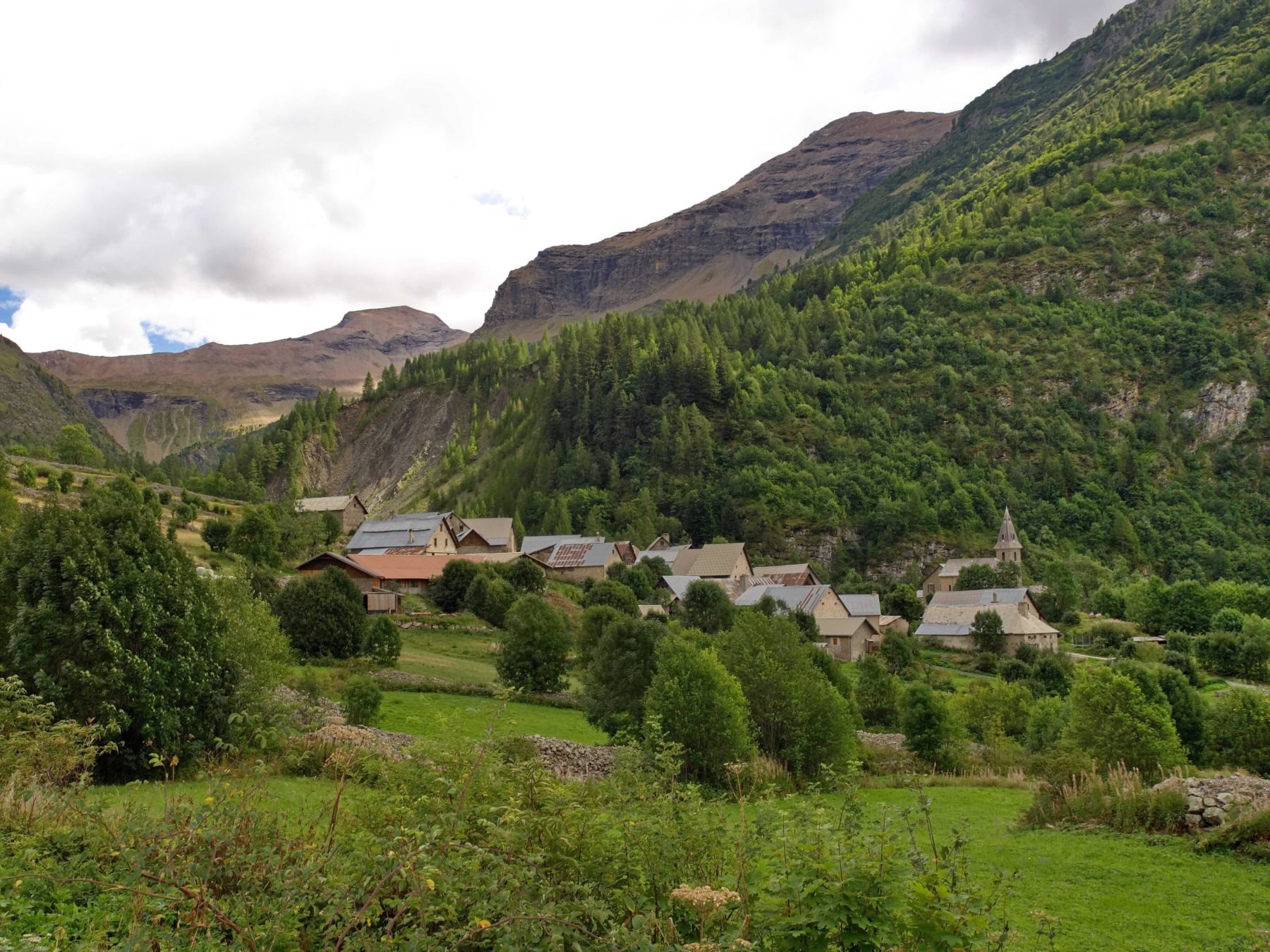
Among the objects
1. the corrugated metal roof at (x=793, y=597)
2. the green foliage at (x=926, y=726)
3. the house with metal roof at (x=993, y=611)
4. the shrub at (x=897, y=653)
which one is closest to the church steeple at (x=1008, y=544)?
the house with metal roof at (x=993, y=611)

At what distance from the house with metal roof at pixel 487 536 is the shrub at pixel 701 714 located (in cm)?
7336

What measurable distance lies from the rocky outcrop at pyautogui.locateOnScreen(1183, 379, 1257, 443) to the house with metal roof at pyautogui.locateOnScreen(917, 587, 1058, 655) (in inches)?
2482

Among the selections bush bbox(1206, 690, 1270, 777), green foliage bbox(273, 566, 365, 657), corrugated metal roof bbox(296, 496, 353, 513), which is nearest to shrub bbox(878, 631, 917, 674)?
bush bbox(1206, 690, 1270, 777)

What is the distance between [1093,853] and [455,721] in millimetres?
12007

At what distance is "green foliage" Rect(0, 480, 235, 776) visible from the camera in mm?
15828

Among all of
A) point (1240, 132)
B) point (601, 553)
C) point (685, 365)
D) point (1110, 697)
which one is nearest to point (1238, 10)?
point (1240, 132)

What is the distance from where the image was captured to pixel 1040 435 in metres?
115

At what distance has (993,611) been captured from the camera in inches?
2862

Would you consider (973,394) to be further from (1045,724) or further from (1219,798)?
(1219,798)

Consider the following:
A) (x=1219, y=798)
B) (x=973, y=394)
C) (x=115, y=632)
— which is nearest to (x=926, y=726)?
(x=1219, y=798)

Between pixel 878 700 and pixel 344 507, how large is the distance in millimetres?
91175

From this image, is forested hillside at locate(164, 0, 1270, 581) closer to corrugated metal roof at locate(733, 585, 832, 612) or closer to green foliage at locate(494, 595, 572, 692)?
corrugated metal roof at locate(733, 585, 832, 612)

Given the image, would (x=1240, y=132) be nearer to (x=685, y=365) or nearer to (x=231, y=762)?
(x=685, y=365)

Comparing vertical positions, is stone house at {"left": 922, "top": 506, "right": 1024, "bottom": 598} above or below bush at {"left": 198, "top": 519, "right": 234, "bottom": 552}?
below
